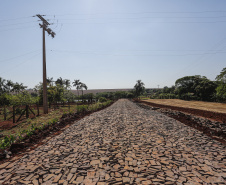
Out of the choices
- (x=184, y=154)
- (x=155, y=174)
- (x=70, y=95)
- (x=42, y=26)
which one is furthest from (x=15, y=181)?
(x=70, y=95)

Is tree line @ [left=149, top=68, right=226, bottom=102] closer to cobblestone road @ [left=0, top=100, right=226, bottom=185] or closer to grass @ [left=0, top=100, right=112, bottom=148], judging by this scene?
cobblestone road @ [left=0, top=100, right=226, bottom=185]

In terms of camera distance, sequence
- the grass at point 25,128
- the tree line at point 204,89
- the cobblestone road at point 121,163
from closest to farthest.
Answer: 1. the cobblestone road at point 121,163
2. the grass at point 25,128
3. the tree line at point 204,89

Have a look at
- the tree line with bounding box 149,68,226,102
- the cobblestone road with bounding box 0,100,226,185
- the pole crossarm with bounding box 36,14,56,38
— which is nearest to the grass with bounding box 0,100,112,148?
the cobblestone road with bounding box 0,100,226,185

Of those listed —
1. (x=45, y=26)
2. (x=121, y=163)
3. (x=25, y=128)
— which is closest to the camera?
(x=121, y=163)

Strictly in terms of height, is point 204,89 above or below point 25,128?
above

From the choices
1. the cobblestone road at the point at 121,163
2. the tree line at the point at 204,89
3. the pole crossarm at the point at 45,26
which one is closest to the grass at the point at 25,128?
the cobblestone road at the point at 121,163

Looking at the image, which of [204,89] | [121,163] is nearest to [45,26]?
[121,163]

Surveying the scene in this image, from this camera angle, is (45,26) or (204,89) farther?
(204,89)

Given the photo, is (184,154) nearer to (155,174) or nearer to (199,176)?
(199,176)

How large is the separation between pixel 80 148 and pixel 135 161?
7.22 feet

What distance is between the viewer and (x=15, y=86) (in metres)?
43.3

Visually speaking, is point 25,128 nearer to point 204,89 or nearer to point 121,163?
point 121,163

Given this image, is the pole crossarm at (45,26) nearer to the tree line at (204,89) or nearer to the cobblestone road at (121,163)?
the cobblestone road at (121,163)

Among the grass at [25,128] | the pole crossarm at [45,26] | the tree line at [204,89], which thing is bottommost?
the grass at [25,128]
